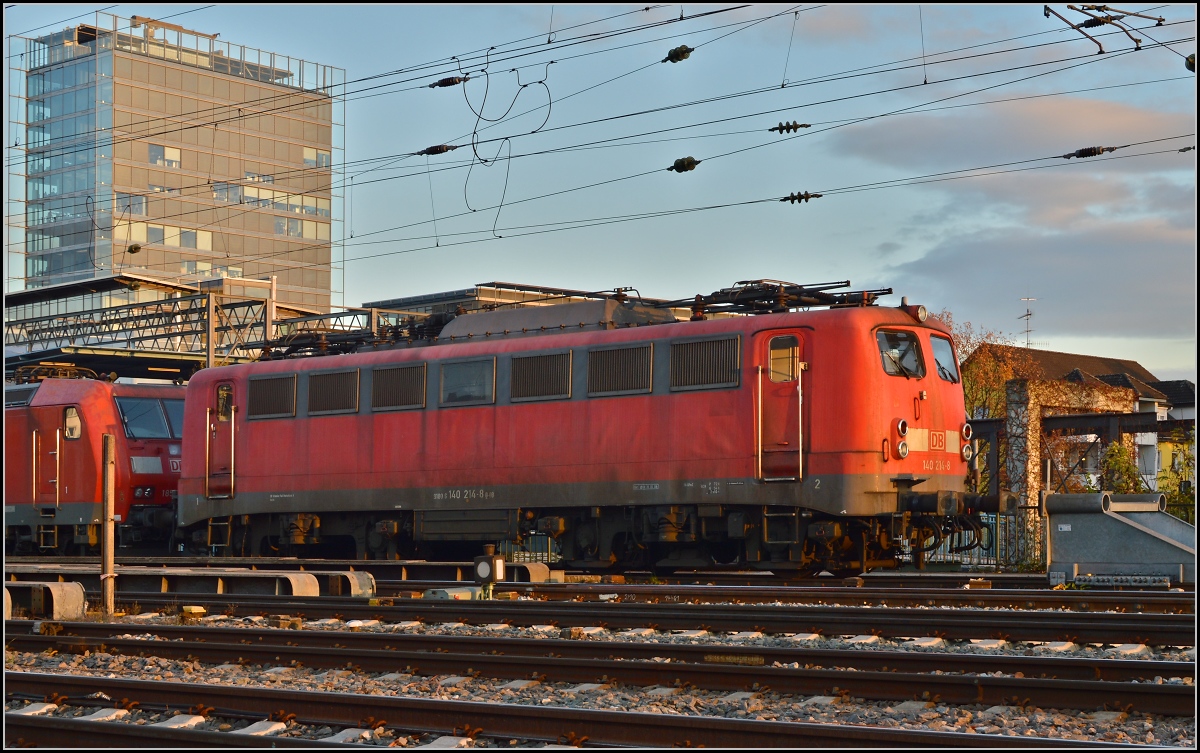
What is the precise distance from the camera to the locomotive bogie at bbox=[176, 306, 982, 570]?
17656mm

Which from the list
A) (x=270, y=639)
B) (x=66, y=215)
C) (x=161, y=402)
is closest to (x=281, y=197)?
(x=66, y=215)

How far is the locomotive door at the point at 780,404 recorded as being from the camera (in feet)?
58.0

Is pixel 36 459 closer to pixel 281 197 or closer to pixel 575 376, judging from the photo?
pixel 575 376

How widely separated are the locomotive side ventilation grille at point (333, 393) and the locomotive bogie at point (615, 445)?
31mm

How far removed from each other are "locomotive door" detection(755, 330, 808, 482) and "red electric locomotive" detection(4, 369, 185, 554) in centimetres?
1335

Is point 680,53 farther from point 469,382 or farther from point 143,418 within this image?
point 143,418

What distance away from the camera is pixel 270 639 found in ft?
41.2

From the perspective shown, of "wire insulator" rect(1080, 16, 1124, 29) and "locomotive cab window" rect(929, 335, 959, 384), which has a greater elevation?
"wire insulator" rect(1080, 16, 1124, 29)

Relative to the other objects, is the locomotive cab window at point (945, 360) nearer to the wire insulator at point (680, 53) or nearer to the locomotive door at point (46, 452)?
the wire insulator at point (680, 53)

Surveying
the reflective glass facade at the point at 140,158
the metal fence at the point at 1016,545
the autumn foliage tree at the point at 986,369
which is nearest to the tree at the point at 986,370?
the autumn foliage tree at the point at 986,369

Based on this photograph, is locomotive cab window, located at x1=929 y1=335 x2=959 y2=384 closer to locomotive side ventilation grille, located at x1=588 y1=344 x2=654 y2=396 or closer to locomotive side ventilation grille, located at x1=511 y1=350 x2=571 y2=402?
locomotive side ventilation grille, located at x1=588 y1=344 x2=654 y2=396

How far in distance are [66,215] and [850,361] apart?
9511 centimetres

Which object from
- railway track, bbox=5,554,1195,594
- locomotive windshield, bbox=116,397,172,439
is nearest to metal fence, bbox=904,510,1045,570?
railway track, bbox=5,554,1195,594

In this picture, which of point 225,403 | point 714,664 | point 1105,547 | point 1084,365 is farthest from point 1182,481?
point 1084,365
